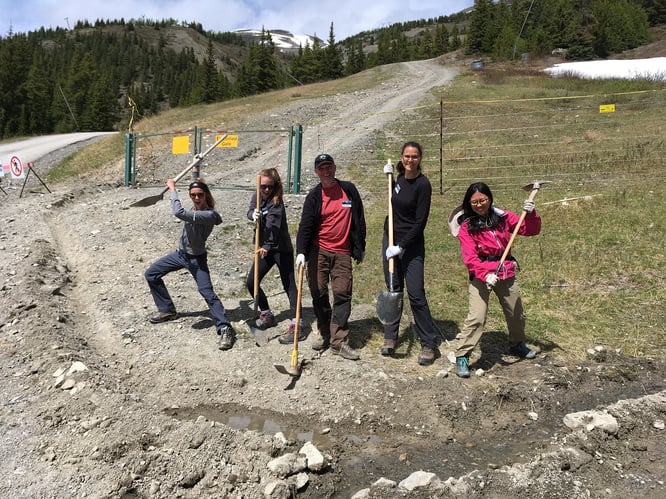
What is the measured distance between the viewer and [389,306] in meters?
5.12

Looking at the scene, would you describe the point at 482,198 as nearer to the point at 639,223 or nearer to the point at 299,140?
the point at 639,223

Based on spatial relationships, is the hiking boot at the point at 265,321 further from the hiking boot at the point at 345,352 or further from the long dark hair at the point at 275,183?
the long dark hair at the point at 275,183

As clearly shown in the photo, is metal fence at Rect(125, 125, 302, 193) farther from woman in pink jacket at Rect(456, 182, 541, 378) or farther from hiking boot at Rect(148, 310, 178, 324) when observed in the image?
woman in pink jacket at Rect(456, 182, 541, 378)

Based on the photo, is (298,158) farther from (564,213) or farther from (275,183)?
(275,183)

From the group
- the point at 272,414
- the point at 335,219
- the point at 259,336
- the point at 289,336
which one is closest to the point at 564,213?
the point at 335,219

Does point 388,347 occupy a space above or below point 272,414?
above

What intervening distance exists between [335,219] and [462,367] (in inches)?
76.7

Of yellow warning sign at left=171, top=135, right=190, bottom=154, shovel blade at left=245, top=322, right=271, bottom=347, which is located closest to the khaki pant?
shovel blade at left=245, top=322, right=271, bottom=347

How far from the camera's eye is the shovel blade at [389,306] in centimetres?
508

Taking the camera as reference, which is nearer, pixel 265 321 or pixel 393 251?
pixel 393 251

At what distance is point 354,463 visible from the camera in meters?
3.78

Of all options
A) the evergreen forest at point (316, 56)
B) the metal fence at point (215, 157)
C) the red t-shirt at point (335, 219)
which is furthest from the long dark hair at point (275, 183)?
the evergreen forest at point (316, 56)

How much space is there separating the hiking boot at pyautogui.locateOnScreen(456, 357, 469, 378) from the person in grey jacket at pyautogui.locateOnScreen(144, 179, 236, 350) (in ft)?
8.13

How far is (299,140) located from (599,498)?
10.7 m
